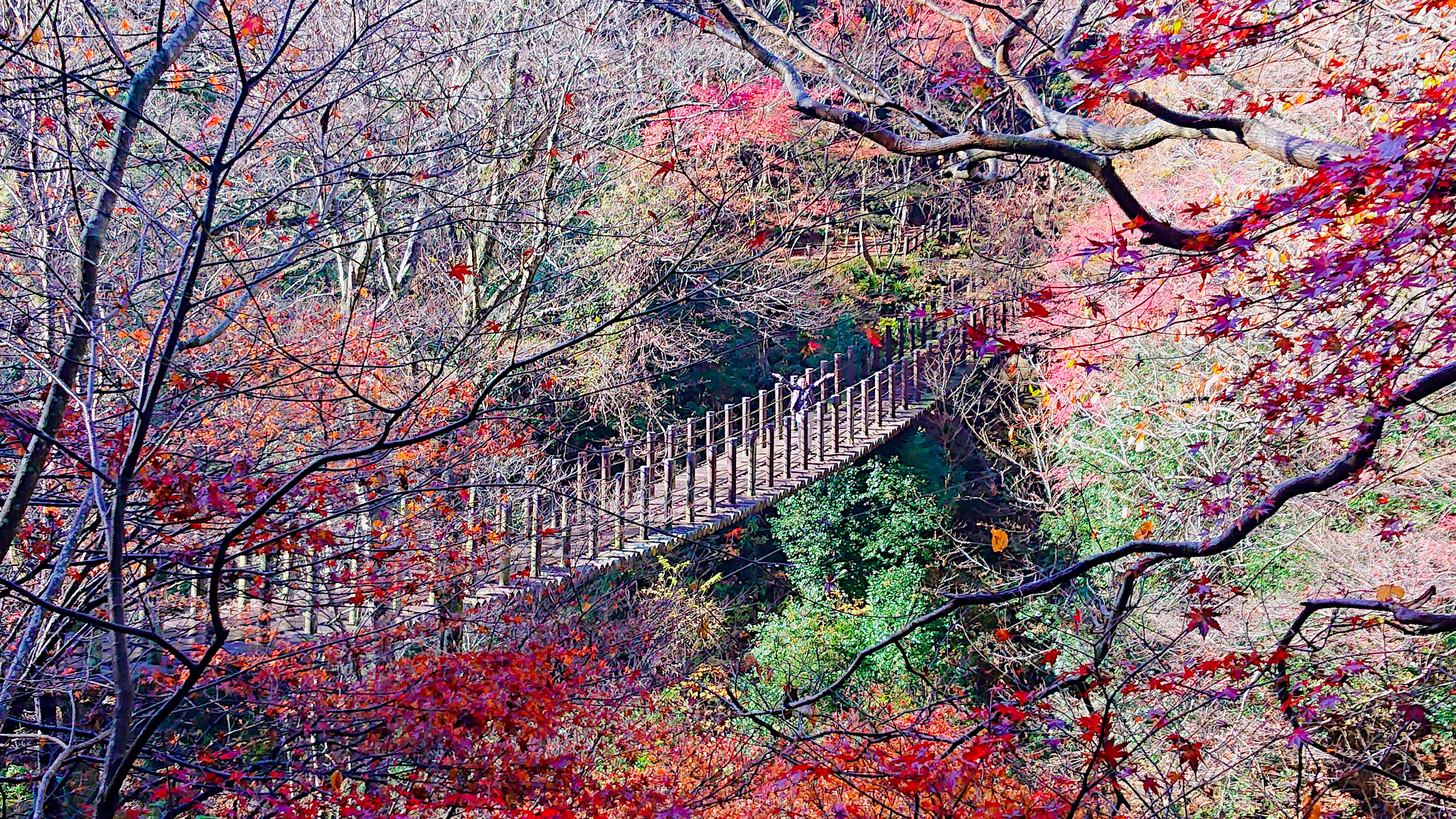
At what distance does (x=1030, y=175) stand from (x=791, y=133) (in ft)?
16.4

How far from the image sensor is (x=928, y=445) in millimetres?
14125

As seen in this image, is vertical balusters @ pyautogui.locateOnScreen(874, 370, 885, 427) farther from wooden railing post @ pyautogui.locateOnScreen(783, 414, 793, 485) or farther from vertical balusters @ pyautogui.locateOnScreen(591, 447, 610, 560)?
vertical balusters @ pyautogui.locateOnScreen(591, 447, 610, 560)

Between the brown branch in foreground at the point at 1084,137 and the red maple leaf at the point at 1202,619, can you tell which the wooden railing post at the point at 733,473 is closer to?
the brown branch in foreground at the point at 1084,137

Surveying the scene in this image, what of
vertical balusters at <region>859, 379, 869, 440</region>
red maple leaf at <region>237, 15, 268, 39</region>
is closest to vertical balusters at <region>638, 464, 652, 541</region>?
vertical balusters at <region>859, 379, 869, 440</region>

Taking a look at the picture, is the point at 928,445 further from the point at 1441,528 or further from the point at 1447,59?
the point at 1447,59

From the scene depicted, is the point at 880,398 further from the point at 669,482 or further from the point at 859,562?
the point at 669,482

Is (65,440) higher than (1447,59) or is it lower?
lower

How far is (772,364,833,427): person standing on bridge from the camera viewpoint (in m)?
11.8

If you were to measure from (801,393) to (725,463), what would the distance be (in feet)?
4.18

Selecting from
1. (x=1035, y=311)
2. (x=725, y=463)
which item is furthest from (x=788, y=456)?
(x=1035, y=311)

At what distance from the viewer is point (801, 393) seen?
39.1 ft

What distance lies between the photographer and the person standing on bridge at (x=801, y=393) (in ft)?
38.6

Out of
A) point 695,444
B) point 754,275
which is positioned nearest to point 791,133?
point 754,275

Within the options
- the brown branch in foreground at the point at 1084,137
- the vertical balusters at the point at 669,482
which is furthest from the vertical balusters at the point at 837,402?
the brown branch in foreground at the point at 1084,137
